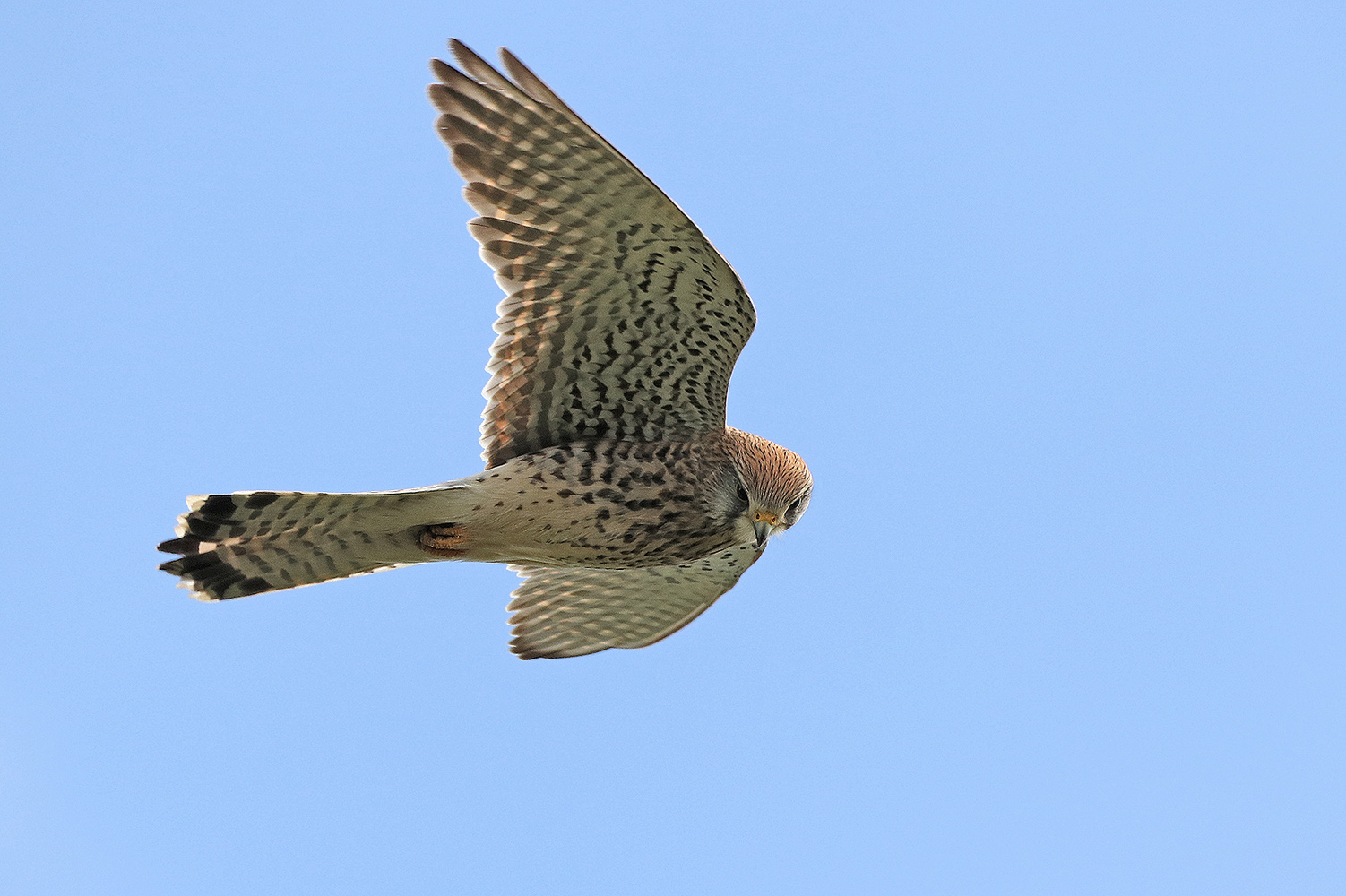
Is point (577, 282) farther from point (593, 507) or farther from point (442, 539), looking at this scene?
point (442, 539)

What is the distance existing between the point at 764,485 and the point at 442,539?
5.27ft

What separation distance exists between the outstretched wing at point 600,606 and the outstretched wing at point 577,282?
128cm

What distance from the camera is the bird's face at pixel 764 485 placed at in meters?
7.02

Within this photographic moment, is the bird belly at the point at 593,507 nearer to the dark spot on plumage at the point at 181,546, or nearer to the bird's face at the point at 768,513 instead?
the bird's face at the point at 768,513

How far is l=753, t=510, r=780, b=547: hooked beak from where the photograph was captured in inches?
278

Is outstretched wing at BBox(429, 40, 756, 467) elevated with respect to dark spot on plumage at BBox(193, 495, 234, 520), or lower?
elevated

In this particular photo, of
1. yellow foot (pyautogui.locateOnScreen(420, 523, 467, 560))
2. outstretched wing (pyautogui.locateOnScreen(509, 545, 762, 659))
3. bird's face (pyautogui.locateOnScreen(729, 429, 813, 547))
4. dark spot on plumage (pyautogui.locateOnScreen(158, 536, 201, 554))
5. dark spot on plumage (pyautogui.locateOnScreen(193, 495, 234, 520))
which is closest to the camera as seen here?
dark spot on plumage (pyautogui.locateOnScreen(193, 495, 234, 520))

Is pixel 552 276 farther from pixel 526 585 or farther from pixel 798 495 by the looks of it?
pixel 526 585

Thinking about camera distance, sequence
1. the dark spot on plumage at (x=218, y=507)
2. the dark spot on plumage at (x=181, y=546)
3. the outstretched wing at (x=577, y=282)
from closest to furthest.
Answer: the outstretched wing at (x=577, y=282) → the dark spot on plumage at (x=218, y=507) → the dark spot on plumage at (x=181, y=546)

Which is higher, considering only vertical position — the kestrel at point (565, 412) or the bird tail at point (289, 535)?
the kestrel at point (565, 412)

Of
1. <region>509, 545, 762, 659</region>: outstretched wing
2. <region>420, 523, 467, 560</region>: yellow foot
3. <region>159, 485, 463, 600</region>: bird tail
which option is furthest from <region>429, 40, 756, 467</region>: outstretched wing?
<region>509, 545, 762, 659</region>: outstretched wing

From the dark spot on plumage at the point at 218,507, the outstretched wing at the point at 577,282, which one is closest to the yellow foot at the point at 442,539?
the outstretched wing at the point at 577,282

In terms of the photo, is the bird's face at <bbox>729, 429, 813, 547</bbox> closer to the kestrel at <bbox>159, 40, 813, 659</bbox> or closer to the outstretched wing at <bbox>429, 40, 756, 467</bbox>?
the kestrel at <bbox>159, 40, 813, 659</bbox>

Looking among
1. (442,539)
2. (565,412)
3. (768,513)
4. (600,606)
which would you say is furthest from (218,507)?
(768,513)
